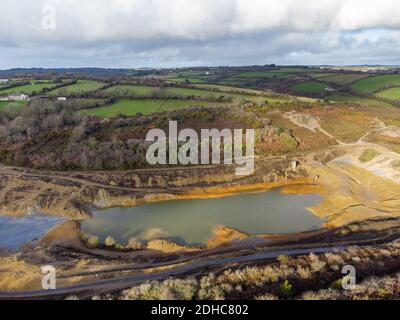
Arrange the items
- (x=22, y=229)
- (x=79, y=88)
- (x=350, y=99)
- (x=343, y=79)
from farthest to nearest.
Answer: (x=343, y=79)
(x=350, y=99)
(x=79, y=88)
(x=22, y=229)

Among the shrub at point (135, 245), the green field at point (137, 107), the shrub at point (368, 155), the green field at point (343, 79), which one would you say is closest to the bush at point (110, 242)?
the shrub at point (135, 245)

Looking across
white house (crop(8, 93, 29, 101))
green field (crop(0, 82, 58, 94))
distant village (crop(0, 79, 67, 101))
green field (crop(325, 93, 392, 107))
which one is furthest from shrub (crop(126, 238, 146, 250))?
green field (crop(325, 93, 392, 107))

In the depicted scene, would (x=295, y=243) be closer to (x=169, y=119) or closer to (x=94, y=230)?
(x=94, y=230)

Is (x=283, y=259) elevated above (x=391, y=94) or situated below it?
below

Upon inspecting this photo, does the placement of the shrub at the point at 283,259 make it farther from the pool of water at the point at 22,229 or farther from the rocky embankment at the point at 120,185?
the pool of water at the point at 22,229

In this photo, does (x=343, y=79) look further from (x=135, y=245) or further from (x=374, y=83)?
(x=135, y=245)

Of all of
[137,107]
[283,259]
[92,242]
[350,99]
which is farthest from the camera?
[350,99]


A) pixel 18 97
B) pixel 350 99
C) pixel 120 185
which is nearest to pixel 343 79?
pixel 350 99
